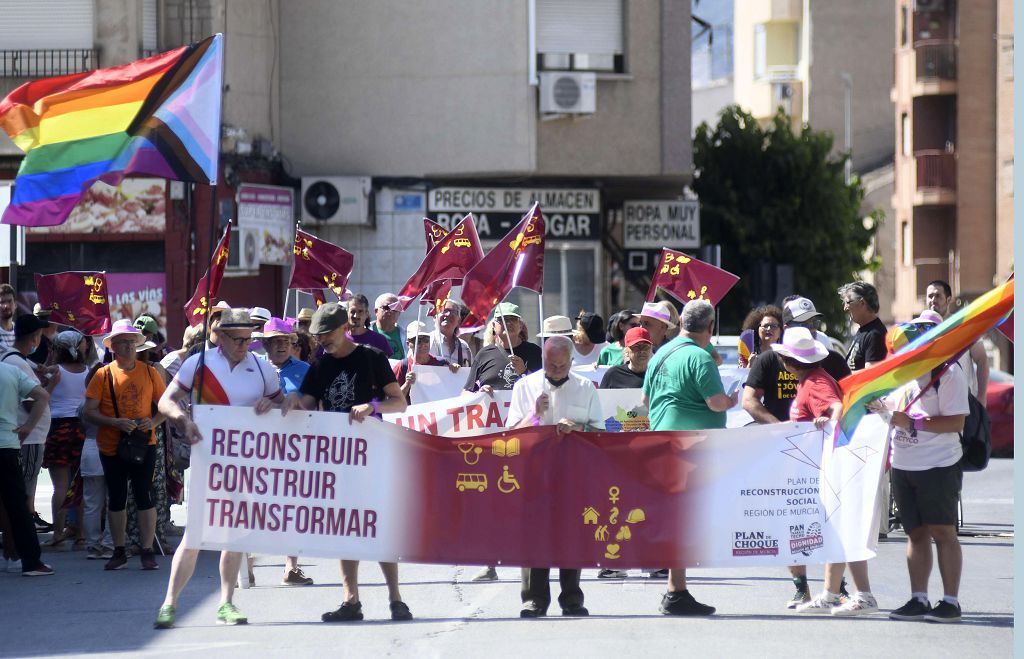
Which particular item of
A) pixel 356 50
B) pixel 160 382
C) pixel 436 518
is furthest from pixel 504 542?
pixel 356 50

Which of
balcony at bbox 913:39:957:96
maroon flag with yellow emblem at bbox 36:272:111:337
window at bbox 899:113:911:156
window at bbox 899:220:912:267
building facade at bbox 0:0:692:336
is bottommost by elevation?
maroon flag with yellow emblem at bbox 36:272:111:337

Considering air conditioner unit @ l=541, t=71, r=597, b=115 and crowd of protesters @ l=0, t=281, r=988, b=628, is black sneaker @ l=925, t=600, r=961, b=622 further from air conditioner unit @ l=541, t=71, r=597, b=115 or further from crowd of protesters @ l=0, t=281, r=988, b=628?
air conditioner unit @ l=541, t=71, r=597, b=115

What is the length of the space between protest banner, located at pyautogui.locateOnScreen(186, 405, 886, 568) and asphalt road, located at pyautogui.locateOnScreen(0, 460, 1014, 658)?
45 centimetres

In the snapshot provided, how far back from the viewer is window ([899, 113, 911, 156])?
52.1 m

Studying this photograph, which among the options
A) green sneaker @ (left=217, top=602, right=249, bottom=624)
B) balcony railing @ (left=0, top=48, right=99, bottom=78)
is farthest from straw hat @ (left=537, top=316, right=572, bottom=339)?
balcony railing @ (left=0, top=48, right=99, bottom=78)

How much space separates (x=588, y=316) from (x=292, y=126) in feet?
38.1

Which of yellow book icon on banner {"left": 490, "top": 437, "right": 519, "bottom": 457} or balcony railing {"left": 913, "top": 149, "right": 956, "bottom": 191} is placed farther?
balcony railing {"left": 913, "top": 149, "right": 956, "bottom": 191}

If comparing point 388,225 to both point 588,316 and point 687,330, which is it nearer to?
point 588,316

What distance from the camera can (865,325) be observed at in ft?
39.7

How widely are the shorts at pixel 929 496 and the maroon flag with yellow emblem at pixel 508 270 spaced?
3.27 meters

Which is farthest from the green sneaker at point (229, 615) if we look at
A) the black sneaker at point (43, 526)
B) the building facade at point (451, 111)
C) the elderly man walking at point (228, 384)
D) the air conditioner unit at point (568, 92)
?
the air conditioner unit at point (568, 92)

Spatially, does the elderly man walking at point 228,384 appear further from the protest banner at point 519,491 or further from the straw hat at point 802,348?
the straw hat at point 802,348

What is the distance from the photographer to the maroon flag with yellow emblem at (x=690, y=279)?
1586 centimetres

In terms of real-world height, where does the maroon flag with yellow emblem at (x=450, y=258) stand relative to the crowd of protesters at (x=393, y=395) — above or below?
above
